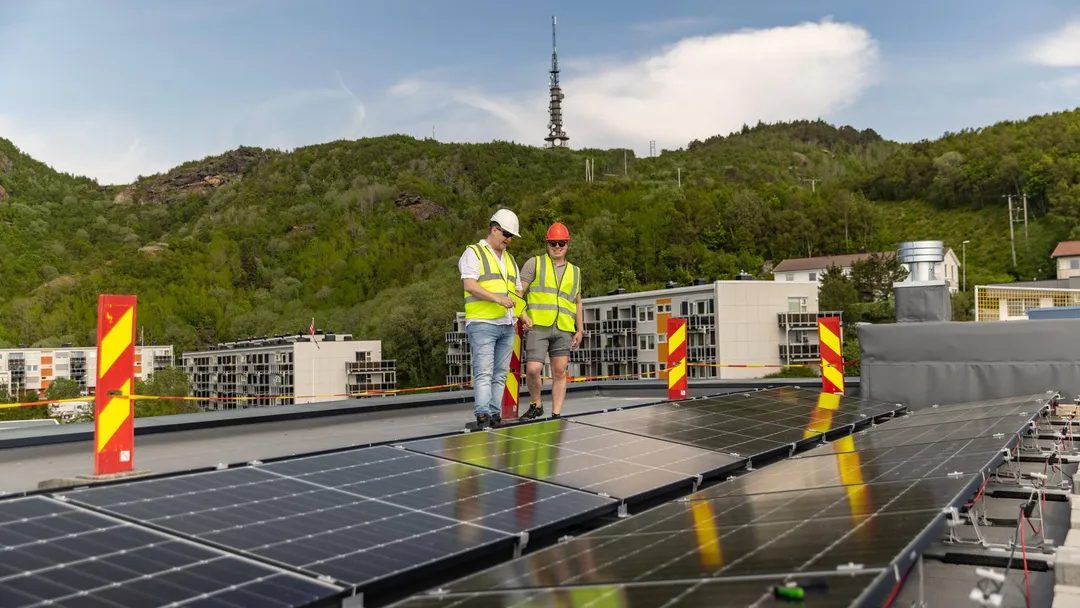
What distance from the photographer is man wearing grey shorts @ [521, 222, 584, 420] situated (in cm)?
813

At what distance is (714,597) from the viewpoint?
2184mm

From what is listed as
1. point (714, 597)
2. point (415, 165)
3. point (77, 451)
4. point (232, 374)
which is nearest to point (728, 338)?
point (77, 451)

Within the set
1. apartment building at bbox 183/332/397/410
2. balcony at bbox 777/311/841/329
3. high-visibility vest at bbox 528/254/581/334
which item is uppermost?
balcony at bbox 777/311/841/329

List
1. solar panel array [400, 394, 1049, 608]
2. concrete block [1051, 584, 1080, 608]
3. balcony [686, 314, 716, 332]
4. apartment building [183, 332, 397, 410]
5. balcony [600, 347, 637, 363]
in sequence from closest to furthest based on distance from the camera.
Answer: solar panel array [400, 394, 1049, 608] < concrete block [1051, 584, 1080, 608] < balcony [686, 314, 716, 332] < balcony [600, 347, 637, 363] < apartment building [183, 332, 397, 410]

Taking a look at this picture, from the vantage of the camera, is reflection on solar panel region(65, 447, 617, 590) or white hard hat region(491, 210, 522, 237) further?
white hard hat region(491, 210, 522, 237)

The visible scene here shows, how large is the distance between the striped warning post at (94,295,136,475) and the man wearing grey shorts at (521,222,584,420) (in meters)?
3.67

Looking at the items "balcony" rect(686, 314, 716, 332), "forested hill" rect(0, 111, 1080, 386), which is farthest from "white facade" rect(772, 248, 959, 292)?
"balcony" rect(686, 314, 716, 332)

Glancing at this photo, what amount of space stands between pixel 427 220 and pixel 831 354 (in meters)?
150

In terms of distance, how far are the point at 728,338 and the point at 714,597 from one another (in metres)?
65.3

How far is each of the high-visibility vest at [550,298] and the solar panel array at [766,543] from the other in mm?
3458

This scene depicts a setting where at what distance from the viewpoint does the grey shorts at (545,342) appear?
8.16 metres

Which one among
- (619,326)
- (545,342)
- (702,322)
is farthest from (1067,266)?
(545,342)

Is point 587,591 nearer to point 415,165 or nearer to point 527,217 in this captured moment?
point 527,217

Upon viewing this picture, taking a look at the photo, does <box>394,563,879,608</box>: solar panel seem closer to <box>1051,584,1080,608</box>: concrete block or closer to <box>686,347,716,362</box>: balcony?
<box>1051,584,1080,608</box>: concrete block
